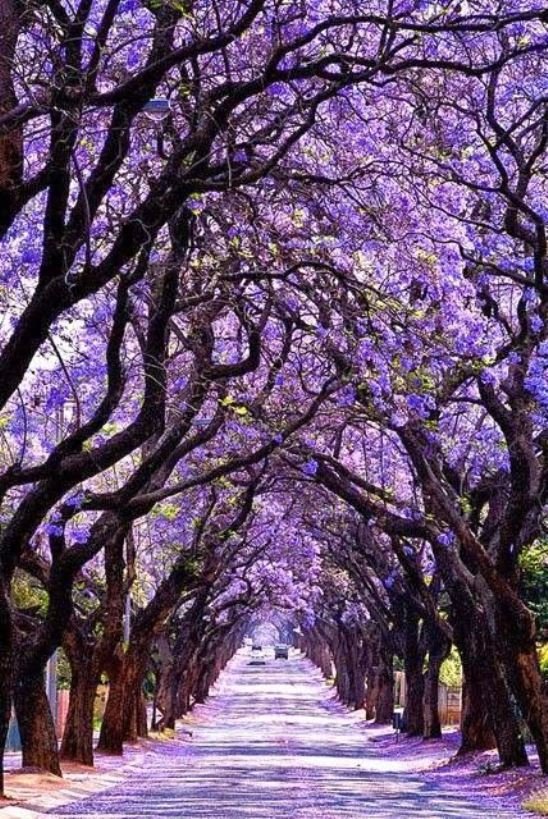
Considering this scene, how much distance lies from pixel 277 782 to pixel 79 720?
4.42 metres

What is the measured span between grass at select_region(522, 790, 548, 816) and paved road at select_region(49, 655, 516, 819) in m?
0.31

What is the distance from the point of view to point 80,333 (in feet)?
67.4

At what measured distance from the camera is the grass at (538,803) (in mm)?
18062

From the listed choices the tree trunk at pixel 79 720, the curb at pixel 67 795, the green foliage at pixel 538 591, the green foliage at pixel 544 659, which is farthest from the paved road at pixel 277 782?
the green foliage at pixel 538 591

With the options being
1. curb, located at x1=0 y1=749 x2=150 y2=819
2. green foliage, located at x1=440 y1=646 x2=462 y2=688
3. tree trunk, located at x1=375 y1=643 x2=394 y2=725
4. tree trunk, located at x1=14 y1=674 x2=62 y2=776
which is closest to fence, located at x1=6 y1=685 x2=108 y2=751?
curb, located at x1=0 y1=749 x2=150 y2=819

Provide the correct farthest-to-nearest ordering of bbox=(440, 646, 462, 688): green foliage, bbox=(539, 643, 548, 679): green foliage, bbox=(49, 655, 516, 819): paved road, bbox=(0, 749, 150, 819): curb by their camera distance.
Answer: bbox=(440, 646, 462, 688): green foliage < bbox=(539, 643, 548, 679): green foliage < bbox=(49, 655, 516, 819): paved road < bbox=(0, 749, 150, 819): curb

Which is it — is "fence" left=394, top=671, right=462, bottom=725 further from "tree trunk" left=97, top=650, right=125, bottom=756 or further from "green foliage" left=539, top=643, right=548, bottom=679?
"tree trunk" left=97, top=650, right=125, bottom=756

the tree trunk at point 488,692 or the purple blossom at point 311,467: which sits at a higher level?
the purple blossom at point 311,467

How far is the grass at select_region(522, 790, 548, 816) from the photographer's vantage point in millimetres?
18062

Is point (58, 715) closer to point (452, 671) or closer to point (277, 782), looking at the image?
point (277, 782)

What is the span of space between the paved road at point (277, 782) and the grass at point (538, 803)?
0.31m

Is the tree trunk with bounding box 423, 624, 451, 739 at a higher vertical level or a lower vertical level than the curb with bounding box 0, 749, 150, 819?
higher

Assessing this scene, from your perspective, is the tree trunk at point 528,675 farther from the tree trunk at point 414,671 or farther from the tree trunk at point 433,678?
the tree trunk at point 414,671

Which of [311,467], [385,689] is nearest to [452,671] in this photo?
[385,689]
